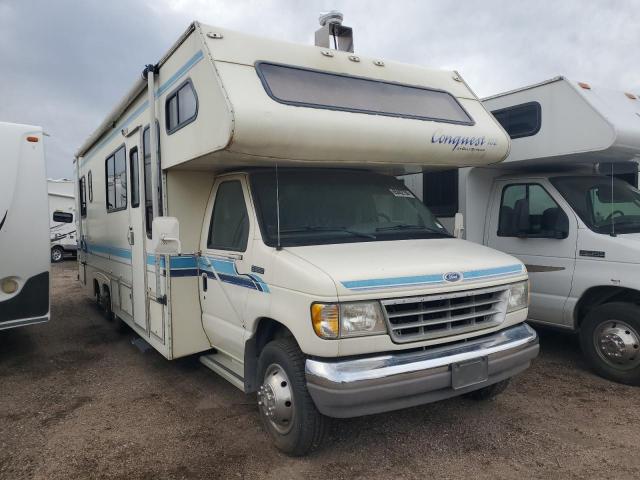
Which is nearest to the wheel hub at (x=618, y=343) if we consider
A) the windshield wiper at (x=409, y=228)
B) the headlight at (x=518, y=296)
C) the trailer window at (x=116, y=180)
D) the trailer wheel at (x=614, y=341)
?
the trailer wheel at (x=614, y=341)

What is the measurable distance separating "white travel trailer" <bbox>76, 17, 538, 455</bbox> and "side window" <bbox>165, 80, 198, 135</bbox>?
2 centimetres

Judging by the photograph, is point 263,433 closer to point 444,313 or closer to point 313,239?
point 313,239

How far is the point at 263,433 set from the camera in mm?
3988

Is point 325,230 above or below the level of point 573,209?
below

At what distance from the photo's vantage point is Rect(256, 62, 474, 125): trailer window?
387 centimetres

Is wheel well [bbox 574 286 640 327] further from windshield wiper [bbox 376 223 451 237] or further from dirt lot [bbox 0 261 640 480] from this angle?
windshield wiper [bbox 376 223 451 237]

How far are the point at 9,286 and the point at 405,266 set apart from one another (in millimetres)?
4566

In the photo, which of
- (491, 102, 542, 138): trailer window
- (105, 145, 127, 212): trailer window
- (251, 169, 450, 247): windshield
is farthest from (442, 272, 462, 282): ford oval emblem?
(105, 145, 127, 212): trailer window

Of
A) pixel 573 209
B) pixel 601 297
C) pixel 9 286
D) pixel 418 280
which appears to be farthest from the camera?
pixel 9 286

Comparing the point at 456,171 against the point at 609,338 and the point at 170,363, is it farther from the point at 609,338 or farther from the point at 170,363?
the point at 170,363

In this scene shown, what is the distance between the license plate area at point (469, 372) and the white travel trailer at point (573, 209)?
216cm

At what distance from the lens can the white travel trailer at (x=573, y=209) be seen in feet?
16.1

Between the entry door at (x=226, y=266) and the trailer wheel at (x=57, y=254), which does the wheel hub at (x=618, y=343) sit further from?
the trailer wheel at (x=57, y=254)

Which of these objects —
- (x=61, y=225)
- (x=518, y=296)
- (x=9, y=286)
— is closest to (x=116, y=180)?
(x=9, y=286)
